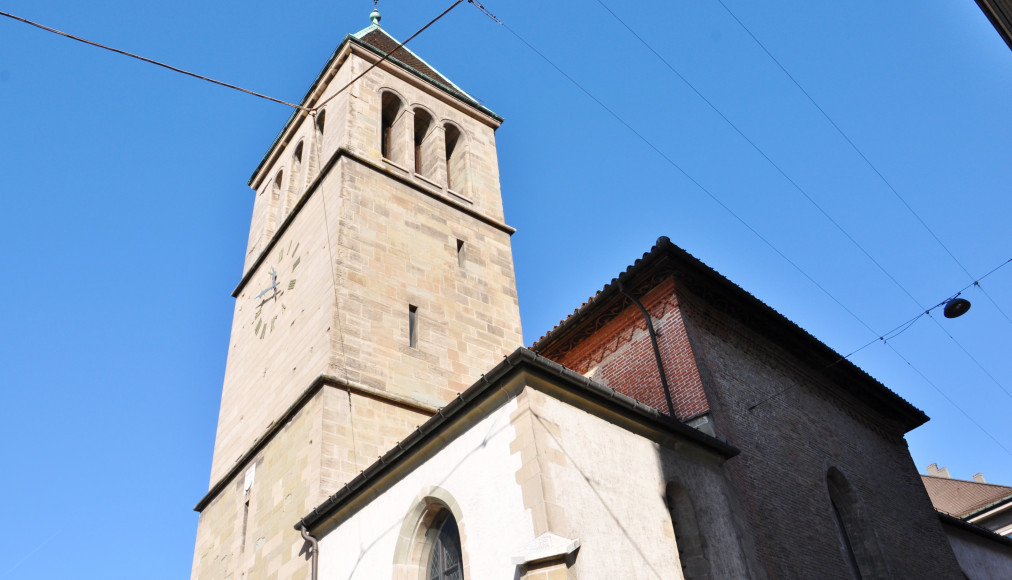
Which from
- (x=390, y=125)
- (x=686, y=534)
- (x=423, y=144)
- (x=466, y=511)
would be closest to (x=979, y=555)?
(x=686, y=534)

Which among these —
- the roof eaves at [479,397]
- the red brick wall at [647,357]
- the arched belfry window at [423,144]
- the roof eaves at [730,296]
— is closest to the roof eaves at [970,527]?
the roof eaves at [730,296]

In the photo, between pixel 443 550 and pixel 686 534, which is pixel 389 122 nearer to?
pixel 443 550

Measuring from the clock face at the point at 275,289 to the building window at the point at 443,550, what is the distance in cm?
704

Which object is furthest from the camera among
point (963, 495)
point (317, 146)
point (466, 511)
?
point (963, 495)

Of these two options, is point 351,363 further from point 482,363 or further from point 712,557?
point 712,557

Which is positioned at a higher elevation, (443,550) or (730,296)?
(730,296)

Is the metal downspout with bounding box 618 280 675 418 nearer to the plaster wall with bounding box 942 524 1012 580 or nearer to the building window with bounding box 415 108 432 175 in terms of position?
the building window with bounding box 415 108 432 175

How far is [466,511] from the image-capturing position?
808 cm

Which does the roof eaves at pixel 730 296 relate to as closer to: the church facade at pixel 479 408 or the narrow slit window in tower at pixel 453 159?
the church facade at pixel 479 408

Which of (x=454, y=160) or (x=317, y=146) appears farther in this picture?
(x=454, y=160)

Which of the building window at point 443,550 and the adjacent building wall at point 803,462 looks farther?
the adjacent building wall at point 803,462

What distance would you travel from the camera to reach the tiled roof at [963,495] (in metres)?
Answer: 25.7

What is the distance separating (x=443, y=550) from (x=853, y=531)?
7614 mm

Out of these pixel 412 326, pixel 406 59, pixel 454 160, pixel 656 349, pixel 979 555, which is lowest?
pixel 979 555
